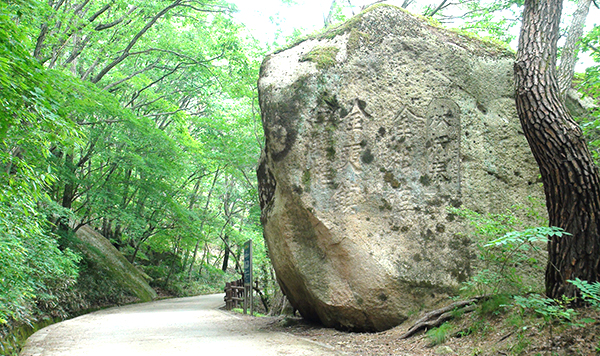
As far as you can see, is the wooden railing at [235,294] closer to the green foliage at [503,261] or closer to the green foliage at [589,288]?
the green foliage at [503,261]

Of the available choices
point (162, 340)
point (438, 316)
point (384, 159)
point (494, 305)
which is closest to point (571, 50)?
point (384, 159)

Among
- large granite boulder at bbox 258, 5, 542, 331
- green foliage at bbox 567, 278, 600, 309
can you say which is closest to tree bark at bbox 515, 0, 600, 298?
green foliage at bbox 567, 278, 600, 309

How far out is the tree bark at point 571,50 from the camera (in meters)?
8.17

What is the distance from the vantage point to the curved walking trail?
19.8 ft

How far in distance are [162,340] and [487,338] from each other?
510cm

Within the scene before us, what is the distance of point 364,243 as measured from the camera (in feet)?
22.3

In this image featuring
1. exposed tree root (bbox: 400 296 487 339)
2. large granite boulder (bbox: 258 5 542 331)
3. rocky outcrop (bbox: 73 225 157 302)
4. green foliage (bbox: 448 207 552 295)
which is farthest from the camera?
rocky outcrop (bbox: 73 225 157 302)

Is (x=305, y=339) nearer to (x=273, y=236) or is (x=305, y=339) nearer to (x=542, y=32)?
(x=273, y=236)

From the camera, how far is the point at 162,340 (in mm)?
7270

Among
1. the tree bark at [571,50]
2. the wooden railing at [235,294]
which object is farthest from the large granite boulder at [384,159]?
the wooden railing at [235,294]

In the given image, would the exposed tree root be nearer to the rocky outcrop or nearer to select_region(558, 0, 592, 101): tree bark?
select_region(558, 0, 592, 101): tree bark

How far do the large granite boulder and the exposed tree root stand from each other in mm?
504

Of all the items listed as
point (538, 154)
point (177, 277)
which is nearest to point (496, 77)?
point (538, 154)

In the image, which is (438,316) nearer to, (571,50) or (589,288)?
(589,288)
